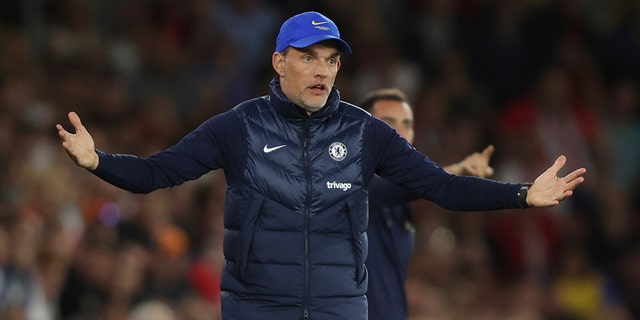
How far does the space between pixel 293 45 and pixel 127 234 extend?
4.26m

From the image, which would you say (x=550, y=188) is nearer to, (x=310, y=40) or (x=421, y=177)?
(x=421, y=177)

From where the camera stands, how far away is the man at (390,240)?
636 cm

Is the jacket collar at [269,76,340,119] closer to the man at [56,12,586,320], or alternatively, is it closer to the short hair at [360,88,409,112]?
the man at [56,12,586,320]

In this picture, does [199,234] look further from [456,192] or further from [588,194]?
[456,192]

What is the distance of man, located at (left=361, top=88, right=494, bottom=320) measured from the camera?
20.9 ft

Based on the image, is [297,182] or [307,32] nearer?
[297,182]

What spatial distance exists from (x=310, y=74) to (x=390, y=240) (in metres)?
1.53

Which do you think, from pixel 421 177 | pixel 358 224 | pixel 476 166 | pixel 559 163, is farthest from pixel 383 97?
pixel 559 163

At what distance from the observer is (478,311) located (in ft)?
35.3

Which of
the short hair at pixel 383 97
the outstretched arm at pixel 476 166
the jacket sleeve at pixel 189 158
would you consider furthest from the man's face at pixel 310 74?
the short hair at pixel 383 97

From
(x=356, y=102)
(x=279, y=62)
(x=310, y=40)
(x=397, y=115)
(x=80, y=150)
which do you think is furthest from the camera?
(x=356, y=102)

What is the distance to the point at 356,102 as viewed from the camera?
11.9m

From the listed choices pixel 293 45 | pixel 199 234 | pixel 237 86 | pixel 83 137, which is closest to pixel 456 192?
pixel 293 45

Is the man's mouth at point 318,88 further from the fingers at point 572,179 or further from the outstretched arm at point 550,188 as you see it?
the fingers at point 572,179
